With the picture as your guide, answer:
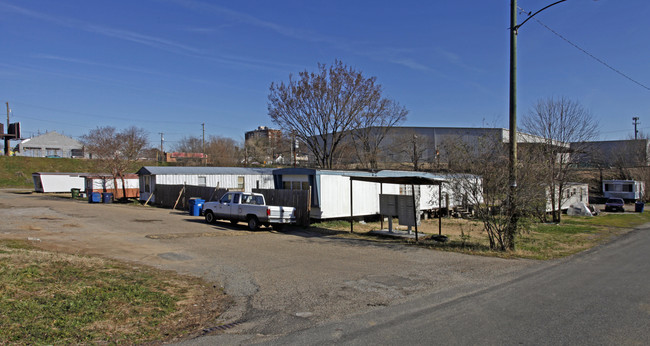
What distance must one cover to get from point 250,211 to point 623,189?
2012 inches

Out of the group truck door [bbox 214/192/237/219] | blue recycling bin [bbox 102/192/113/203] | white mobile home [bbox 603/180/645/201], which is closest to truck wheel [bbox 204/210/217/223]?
truck door [bbox 214/192/237/219]

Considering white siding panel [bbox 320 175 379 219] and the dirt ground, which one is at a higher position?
white siding panel [bbox 320 175 379 219]

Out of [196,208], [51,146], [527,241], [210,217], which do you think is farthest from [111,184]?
[51,146]

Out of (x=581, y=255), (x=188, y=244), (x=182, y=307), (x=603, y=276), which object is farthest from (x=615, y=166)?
(x=182, y=307)

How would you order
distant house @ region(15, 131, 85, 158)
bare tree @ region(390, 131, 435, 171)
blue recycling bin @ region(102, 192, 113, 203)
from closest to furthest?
blue recycling bin @ region(102, 192, 113, 203) → bare tree @ region(390, 131, 435, 171) → distant house @ region(15, 131, 85, 158)

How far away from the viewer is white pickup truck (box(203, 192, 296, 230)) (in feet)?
60.7

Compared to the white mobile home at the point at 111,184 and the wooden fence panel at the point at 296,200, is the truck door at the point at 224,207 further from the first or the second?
the white mobile home at the point at 111,184

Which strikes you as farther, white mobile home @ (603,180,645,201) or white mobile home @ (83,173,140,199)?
white mobile home @ (603,180,645,201)

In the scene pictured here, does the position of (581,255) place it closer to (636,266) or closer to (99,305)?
(636,266)

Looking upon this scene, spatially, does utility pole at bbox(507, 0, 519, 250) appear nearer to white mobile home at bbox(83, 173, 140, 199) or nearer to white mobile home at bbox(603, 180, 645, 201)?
white mobile home at bbox(83, 173, 140, 199)

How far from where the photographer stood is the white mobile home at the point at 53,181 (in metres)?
49.4

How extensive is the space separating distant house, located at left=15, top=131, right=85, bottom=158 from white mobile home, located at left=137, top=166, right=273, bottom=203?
69.9 metres

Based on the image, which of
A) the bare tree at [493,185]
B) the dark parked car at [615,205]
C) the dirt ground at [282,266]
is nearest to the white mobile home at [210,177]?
the dirt ground at [282,266]

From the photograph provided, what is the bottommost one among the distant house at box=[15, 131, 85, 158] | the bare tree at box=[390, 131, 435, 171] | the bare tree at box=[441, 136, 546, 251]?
the bare tree at box=[441, 136, 546, 251]
